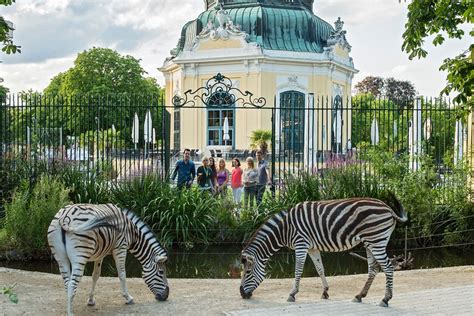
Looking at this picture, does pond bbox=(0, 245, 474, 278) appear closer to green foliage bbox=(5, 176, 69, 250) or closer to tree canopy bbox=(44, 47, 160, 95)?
green foliage bbox=(5, 176, 69, 250)

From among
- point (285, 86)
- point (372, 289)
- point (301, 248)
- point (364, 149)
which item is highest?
point (285, 86)

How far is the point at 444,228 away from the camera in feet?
41.9

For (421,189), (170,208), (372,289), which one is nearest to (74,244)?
(372,289)

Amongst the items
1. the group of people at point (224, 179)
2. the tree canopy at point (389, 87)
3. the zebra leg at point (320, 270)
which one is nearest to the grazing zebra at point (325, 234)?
the zebra leg at point (320, 270)

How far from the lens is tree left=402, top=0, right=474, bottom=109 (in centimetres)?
904

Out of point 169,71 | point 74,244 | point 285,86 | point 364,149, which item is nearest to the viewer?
point 74,244

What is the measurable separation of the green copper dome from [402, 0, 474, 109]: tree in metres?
25.1

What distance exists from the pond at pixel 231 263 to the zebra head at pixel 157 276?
93.9 inches

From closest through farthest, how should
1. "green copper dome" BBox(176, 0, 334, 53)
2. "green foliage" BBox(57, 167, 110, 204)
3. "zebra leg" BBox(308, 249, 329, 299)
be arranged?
"zebra leg" BBox(308, 249, 329, 299), "green foliage" BBox(57, 167, 110, 204), "green copper dome" BBox(176, 0, 334, 53)

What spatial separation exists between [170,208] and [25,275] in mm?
3593

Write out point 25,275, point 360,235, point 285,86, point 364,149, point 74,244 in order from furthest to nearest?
point 285,86, point 364,149, point 25,275, point 360,235, point 74,244

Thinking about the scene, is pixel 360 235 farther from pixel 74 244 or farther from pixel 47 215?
pixel 47 215

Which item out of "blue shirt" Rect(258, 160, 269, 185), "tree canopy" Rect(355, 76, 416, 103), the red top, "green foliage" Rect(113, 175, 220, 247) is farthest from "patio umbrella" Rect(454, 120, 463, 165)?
"tree canopy" Rect(355, 76, 416, 103)

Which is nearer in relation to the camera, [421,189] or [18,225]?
[18,225]
